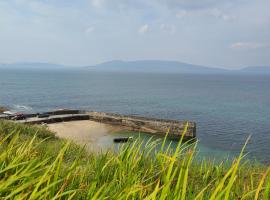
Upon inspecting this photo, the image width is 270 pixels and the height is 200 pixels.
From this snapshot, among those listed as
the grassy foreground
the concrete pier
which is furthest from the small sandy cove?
the grassy foreground

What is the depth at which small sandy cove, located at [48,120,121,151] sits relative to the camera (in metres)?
48.1

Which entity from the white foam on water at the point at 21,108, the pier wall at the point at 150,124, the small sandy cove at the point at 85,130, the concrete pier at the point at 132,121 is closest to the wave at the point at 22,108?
the white foam on water at the point at 21,108

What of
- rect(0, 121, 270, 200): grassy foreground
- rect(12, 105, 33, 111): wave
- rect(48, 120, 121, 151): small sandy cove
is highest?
rect(0, 121, 270, 200): grassy foreground

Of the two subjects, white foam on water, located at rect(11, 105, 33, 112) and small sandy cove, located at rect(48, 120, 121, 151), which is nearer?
small sandy cove, located at rect(48, 120, 121, 151)

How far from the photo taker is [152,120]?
56.6m

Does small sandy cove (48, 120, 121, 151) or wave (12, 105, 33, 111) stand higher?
small sandy cove (48, 120, 121, 151)

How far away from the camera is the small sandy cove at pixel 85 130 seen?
158ft

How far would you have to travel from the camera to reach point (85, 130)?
5338cm

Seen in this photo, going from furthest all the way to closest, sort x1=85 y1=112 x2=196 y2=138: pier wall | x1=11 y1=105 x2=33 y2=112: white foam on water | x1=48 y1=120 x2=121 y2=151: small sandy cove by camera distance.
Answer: x1=11 y1=105 x2=33 y2=112: white foam on water
x1=85 y1=112 x2=196 y2=138: pier wall
x1=48 y1=120 x2=121 y2=151: small sandy cove

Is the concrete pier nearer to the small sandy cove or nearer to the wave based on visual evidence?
the small sandy cove

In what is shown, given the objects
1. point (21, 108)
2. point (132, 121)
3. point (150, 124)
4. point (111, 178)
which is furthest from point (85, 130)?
point (111, 178)

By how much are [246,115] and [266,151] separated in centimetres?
3848

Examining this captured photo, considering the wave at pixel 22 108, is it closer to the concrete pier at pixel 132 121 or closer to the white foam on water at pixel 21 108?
the white foam on water at pixel 21 108

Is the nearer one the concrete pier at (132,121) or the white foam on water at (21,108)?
the concrete pier at (132,121)
